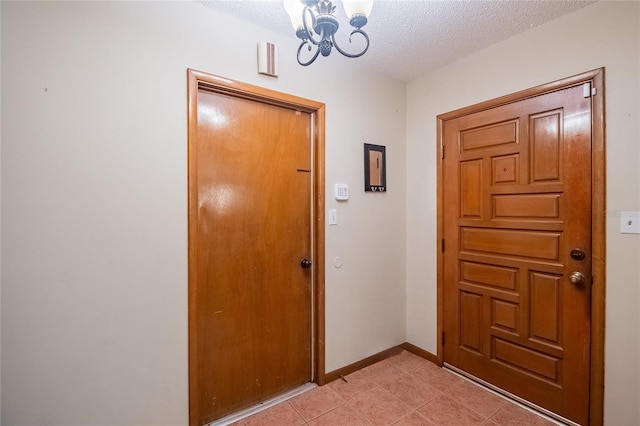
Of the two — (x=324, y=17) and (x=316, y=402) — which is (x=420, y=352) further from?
(x=324, y=17)

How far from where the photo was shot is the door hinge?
1.67 meters

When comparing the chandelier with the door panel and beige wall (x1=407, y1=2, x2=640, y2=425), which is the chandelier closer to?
the door panel

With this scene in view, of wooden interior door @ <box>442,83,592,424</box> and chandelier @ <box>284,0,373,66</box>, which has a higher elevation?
chandelier @ <box>284,0,373,66</box>

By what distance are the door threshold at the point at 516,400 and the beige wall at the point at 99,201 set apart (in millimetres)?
1963

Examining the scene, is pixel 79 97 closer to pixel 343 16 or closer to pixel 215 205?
pixel 215 205

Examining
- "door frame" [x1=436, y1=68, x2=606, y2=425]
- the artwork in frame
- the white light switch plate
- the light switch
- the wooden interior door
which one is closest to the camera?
the white light switch plate

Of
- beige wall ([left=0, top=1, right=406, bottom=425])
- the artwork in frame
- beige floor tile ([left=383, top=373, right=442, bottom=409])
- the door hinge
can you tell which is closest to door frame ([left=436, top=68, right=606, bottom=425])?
the door hinge

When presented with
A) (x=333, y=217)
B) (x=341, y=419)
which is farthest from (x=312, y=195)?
(x=341, y=419)

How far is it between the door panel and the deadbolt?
162cm

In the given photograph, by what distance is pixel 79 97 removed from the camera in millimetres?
1364

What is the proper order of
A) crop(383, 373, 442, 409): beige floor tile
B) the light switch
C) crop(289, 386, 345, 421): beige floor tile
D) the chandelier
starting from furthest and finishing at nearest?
the light switch < crop(383, 373, 442, 409): beige floor tile < crop(289, 386, 345, 421): beige floor tile < the chandelier

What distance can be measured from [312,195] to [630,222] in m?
1.80

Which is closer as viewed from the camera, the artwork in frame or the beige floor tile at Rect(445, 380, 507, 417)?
the beige floor tile at Rect(445, 380, 507, 417)

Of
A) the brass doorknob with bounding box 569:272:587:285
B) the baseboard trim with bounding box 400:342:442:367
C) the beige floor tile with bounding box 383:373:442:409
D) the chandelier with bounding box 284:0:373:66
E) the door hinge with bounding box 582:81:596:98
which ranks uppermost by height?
the chandelier with bounding box 284:0:373:66
